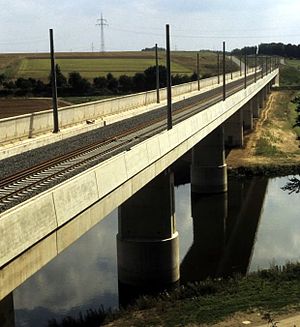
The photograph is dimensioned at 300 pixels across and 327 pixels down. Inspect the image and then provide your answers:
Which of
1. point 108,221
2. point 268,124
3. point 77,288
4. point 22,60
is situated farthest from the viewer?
point 22,60

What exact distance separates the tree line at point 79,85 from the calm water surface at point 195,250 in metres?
51.4

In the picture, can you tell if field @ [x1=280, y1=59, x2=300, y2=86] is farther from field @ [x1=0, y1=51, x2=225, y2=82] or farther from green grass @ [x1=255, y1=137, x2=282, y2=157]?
green grass @ [x1=255, y1=137, x2=282, y2=157]

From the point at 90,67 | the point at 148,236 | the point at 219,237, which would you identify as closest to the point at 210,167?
the point at 219,237

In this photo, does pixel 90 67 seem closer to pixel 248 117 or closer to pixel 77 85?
pixel 77 85

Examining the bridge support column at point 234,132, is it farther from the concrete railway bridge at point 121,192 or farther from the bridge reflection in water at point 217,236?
the bridge reflection in water at point 217,236

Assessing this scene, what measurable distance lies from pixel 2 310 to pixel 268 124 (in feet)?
237

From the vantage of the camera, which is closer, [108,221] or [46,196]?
[46,196]

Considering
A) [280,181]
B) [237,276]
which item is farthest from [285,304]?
[280,181]

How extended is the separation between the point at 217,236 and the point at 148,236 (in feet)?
33.0

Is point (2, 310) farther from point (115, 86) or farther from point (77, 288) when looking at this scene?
point (115, 86)

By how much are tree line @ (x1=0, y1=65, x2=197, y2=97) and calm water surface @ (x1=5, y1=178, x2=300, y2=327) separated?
5138 centimetres

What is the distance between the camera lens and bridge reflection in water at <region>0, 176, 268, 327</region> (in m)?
25.1

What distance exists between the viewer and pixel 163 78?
102938mm

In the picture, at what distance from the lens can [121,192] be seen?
16.2 metres
